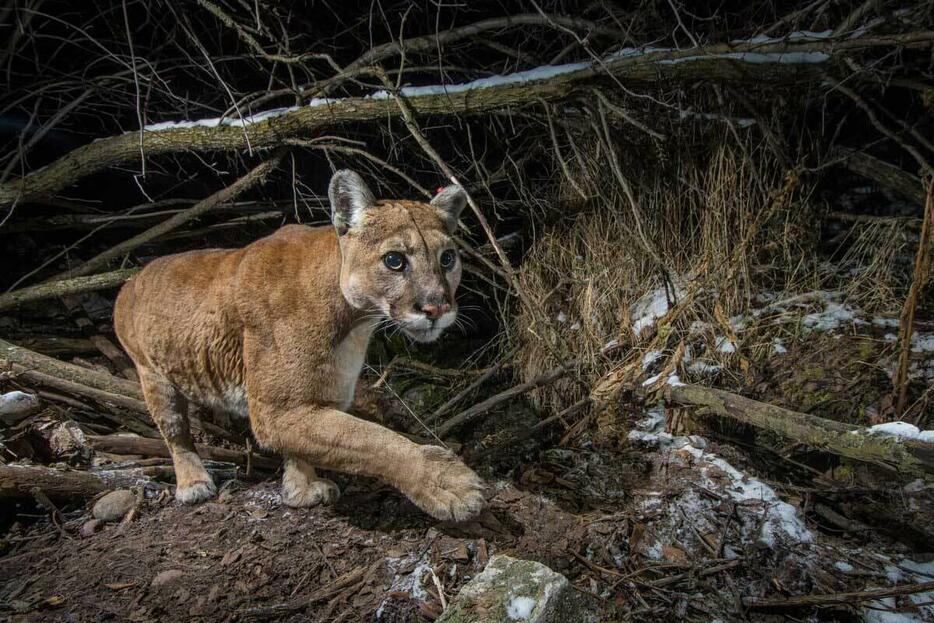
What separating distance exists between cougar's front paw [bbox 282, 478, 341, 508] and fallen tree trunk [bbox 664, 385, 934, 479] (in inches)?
91.1

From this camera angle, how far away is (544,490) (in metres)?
3.27

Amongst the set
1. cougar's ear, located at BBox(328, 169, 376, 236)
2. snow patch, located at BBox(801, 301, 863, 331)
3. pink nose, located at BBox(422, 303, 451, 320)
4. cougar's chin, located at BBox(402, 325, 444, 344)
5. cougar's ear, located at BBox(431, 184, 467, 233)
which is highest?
cougar's ear, located at BBox(328, 169, 376, 236)

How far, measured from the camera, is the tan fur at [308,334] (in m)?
2.85

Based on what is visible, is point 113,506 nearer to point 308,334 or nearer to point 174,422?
point 174,422

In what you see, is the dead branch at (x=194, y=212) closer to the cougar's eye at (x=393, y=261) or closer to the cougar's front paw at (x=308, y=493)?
the cougar's eye at (x=393, y=261)

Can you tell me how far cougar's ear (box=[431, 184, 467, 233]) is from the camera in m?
3.20

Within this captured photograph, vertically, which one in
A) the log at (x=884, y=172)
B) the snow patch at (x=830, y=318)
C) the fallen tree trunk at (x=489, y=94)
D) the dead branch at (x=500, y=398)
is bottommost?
the dead branch at (x=500, y=398)

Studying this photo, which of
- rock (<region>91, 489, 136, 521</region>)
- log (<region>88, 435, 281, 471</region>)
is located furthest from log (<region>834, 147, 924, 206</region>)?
rock (<region>91, 489, 136, 521</region>)

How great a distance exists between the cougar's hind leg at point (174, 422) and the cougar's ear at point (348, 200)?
5.77ft

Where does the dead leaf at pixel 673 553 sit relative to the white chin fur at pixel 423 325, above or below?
below

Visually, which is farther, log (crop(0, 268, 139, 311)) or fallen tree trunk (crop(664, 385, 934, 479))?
log (crop(0, 268, 139, 311))

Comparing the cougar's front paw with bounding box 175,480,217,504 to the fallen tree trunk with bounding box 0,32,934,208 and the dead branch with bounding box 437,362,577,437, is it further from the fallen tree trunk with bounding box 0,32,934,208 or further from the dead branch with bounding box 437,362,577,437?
the fallen tree trunk with bounding box 0,32,934,208

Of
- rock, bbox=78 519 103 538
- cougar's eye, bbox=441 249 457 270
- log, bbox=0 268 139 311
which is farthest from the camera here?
log, bbox=0 268 139 311

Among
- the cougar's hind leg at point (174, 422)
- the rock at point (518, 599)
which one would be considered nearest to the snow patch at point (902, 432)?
the rock at point (518, 599)
